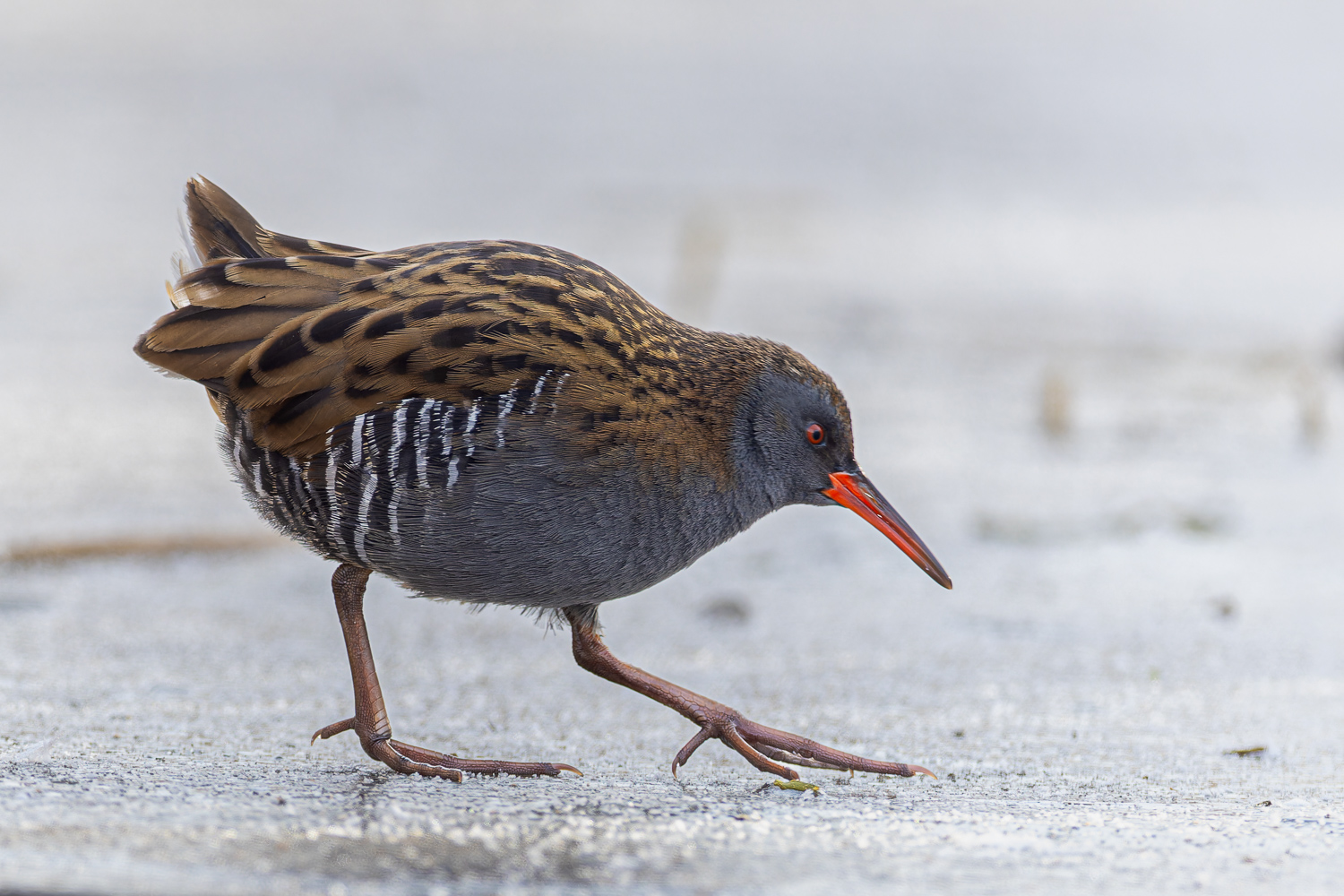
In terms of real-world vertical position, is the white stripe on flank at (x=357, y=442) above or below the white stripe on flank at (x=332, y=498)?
above

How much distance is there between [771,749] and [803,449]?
2.43 ft

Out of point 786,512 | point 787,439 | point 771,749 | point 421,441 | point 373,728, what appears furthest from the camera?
point 786,512

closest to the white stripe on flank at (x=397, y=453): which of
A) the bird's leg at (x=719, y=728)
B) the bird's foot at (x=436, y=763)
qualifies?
the bird's foot at (x=436, y=763)

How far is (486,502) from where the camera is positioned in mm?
3283

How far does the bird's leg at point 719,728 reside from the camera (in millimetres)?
3438

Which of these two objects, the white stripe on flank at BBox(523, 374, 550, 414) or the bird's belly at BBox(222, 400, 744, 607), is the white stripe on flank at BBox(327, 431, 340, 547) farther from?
the white stripe on flank at BBox(523, 374, 550, 414)

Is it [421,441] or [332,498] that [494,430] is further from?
[332,498]

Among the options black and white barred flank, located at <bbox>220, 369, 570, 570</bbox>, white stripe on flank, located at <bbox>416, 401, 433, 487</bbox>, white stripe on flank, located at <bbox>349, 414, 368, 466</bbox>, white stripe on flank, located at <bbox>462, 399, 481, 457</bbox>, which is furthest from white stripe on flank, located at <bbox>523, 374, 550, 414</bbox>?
white stripe on flank, located at <bbox>349, 414, 368, 466</bbox>

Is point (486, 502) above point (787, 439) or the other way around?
the other way around

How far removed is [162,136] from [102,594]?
7.26 m

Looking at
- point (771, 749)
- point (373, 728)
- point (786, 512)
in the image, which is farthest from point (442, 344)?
point (786, 512)

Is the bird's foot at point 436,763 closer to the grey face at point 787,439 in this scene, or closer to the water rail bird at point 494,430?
the water rail bird at point 494,430

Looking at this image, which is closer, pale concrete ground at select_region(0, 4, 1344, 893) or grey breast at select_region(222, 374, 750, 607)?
pale concrete ground at select_region(0, 4, 1344, 893)

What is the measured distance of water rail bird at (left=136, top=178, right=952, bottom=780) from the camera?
130 inches
